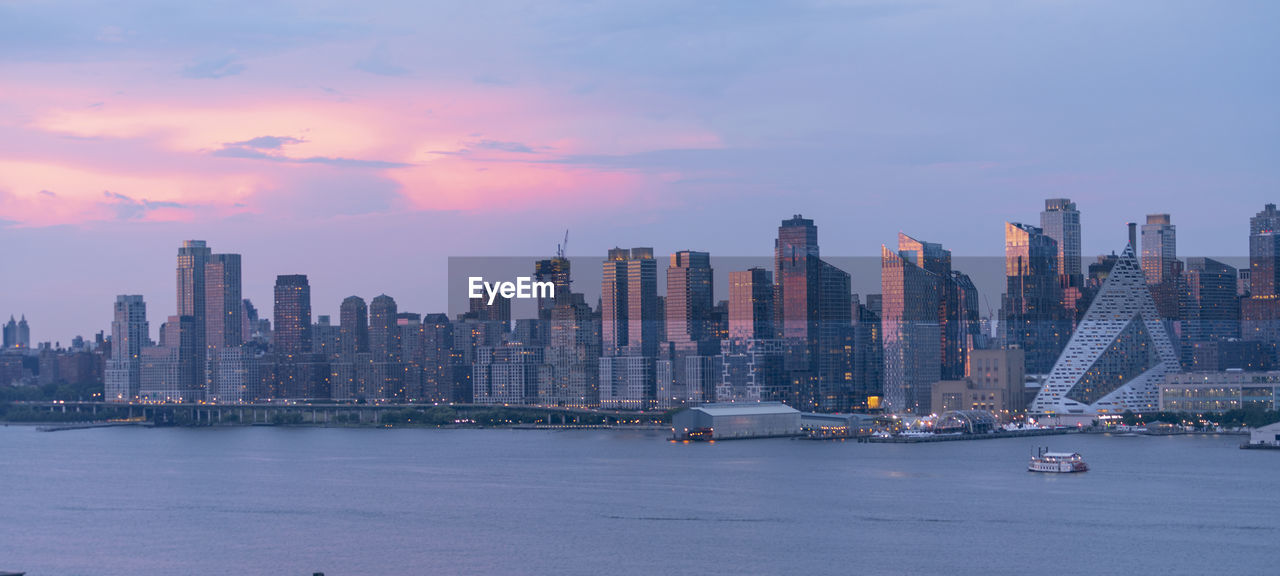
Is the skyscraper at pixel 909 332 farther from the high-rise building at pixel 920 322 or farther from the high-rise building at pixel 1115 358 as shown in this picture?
the high-rise building at pixel 1115 358

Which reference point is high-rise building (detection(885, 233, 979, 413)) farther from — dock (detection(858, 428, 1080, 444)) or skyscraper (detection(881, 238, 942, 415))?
dock (detection(858, 428, 1080, 444))

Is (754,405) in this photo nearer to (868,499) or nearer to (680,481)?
(680,481)

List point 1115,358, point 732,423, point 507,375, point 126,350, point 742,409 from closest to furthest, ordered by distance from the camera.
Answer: point 732,423 < point 742,409 < point 1115,358 < point 507,375 < point 126,350

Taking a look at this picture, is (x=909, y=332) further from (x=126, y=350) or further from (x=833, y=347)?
(x=126, y=350)

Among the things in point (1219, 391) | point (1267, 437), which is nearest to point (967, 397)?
point (1219, 391)

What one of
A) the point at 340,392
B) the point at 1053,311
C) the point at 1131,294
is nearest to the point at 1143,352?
the point at 1131,294

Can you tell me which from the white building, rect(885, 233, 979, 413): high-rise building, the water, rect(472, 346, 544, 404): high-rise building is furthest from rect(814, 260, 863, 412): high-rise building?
the water
